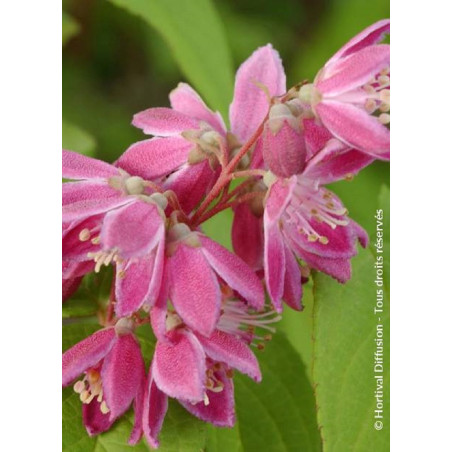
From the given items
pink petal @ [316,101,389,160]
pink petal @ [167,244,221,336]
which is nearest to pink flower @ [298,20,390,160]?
pink petal @ [316,101,389,160]

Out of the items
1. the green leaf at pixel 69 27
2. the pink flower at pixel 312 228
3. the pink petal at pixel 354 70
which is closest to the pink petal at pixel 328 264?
the pink flower at pixel 312 228

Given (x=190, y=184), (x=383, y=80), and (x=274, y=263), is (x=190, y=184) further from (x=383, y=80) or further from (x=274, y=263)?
(x=383, y=80)

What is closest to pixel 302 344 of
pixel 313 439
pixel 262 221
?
pixel 313 439

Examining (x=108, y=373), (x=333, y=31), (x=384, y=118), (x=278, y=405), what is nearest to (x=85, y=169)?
(x=108, y=373)

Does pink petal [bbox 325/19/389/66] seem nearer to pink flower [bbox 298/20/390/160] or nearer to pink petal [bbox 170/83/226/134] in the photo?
pink flower [bbox 298/20/390/160]

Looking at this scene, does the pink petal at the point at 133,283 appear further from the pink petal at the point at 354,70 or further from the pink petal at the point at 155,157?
the pink petal at the point at 354,70

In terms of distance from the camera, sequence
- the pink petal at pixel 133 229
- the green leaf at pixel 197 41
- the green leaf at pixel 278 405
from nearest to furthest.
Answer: the pink petal at pixel 133 229, the green leaf at pixel 278 405, the green leaf at pixel 197 41
